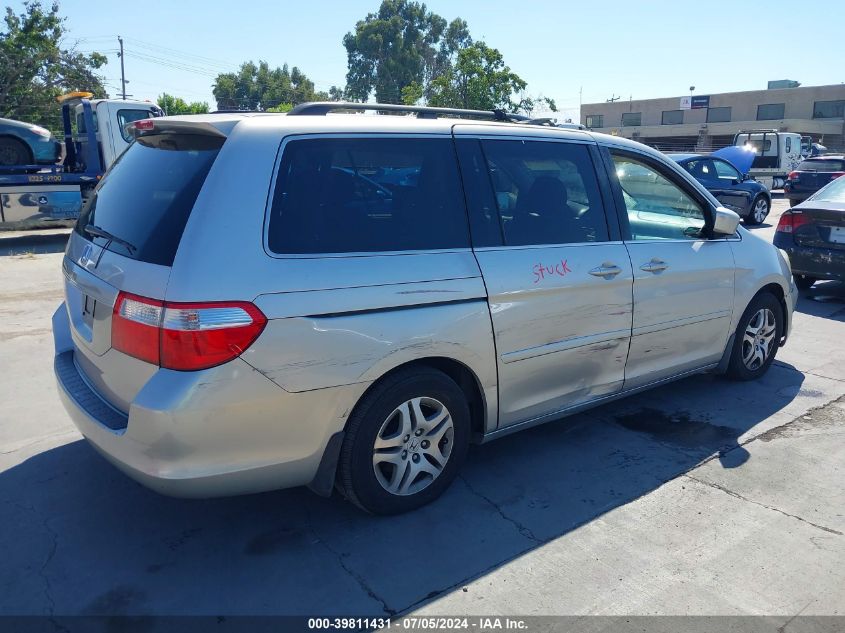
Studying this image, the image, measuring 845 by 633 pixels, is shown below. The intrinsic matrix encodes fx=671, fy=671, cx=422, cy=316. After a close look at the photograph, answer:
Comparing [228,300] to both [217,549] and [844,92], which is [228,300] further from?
[844,92]

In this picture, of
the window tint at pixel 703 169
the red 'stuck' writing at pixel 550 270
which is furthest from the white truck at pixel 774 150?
the red 'stuck' writing at pixel 550 270

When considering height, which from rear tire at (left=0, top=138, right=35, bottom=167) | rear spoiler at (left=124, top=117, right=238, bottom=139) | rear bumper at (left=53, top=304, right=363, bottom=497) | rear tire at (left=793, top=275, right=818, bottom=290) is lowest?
rear tire at (left=793, top=275, right=818, bottom=290)

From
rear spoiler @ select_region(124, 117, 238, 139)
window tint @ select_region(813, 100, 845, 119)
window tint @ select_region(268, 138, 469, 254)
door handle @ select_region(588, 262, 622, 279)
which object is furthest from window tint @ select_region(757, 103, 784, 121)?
rear spoiler @ select_region(124, 117, 238, 139)

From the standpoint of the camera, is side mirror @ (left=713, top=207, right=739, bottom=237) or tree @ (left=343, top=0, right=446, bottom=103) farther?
tree @ (left=343, top=0, right=446, bottom=103)

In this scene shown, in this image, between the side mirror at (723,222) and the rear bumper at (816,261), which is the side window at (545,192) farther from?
the rear bumper at (816,261)

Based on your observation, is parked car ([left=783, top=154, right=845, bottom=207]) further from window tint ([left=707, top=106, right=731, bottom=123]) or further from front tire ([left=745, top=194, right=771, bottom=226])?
window tint ([left=707, top=106, right=731, bottom=123])

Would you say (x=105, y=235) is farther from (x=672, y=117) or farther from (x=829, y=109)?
(x=672, y=117)

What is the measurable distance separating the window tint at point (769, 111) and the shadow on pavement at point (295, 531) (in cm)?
5679

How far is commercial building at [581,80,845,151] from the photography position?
49.7 meters

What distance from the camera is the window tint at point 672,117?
191ft

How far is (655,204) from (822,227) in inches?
172

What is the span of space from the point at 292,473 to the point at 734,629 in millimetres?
1877

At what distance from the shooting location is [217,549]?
3.06m

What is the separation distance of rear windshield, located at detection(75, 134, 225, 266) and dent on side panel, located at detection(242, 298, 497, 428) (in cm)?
56
